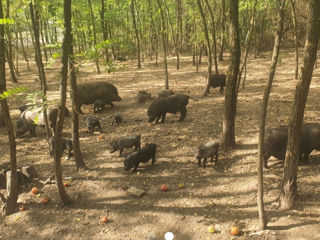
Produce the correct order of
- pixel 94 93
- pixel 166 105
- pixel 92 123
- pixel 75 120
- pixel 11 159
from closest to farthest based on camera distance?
1. pixel 11 159
2. pixel 75 120
3. pixel 92 123
4. pixel 166 105
5. pixel 94 93

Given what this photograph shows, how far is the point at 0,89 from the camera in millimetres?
7195

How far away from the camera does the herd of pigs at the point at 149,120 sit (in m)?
8.95

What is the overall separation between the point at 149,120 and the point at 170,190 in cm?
550

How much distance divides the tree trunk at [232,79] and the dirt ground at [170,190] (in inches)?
23.8

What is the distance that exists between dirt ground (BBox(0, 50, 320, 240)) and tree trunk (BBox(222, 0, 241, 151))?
1.98ft

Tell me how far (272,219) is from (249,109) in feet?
27.3

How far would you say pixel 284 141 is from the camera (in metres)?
8.90

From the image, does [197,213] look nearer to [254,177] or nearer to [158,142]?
[254,177]

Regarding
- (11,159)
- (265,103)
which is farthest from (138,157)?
(265,103)

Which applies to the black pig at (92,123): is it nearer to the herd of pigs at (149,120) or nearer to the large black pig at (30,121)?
the herd of pigs at (149,120)

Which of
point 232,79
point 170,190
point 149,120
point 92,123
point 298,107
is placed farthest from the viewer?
point 149,120

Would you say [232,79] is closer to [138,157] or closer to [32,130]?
[138,157]

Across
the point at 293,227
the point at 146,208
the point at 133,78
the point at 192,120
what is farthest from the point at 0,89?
the point at 133,78

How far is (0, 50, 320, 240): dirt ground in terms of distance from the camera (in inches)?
284
